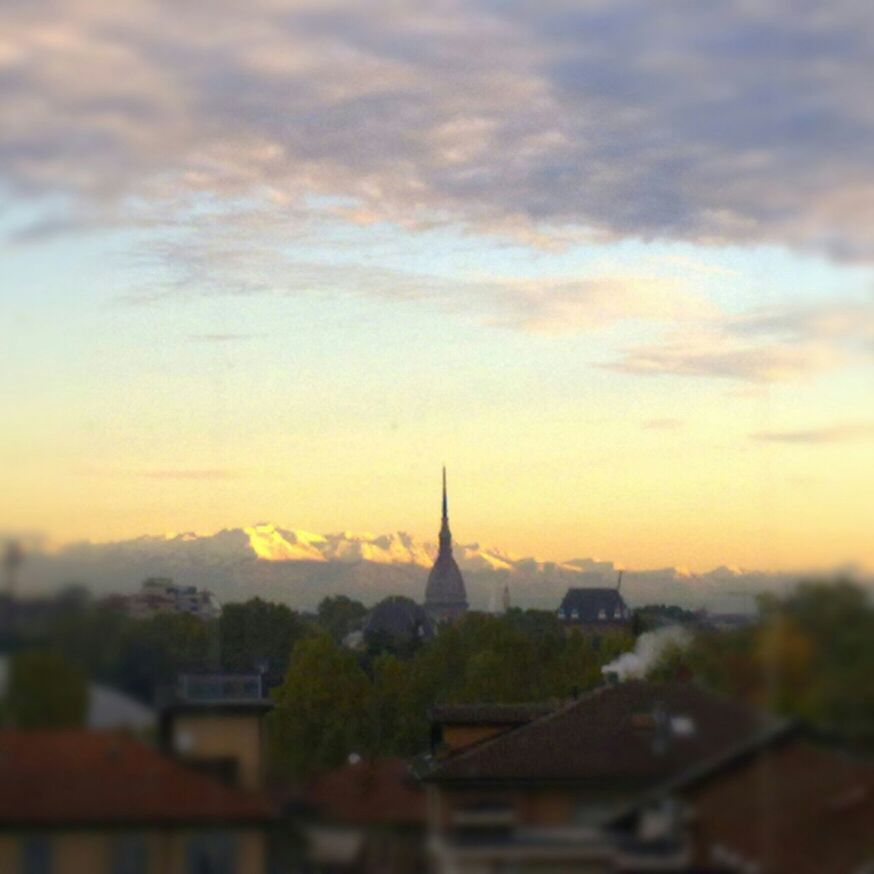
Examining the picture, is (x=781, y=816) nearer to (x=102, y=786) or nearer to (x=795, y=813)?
(x=795, y=813)

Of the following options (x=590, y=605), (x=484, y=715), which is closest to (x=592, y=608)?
(x=590, y=605)

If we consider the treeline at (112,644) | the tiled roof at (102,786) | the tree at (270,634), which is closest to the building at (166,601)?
the treeline at (112,644)

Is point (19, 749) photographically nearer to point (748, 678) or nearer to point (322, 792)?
point (322, 792)

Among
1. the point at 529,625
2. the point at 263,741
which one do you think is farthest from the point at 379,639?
the point at 263,741

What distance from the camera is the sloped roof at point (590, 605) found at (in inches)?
6777

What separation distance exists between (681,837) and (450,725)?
24.3m

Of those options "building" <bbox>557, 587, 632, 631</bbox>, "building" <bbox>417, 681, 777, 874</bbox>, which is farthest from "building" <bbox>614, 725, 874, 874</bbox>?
"building" <bbox>557, 587, 632, 631</bbox>

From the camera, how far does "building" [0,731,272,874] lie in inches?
444

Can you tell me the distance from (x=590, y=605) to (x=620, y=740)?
511ft

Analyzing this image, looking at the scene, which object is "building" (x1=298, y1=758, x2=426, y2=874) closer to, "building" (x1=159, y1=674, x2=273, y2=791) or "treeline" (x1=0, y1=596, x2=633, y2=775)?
"building" (x1=159, y1=674, x2=273, y2=791)

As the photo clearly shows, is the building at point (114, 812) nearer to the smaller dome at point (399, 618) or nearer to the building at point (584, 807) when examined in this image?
the building at point (584, 807)

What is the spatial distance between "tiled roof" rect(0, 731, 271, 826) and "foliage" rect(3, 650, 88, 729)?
0.31ft

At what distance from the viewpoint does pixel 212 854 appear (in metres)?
11.6

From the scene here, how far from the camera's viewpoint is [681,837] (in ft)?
36.7
